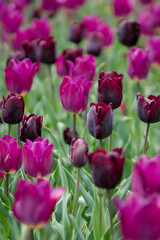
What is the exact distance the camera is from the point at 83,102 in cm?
170

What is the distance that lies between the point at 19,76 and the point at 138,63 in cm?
60

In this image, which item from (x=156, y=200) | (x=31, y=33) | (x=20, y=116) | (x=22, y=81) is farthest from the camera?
(x=31, y=33)

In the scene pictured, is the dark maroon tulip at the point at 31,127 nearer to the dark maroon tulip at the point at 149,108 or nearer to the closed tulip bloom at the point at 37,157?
the closed tulip bloom at the point at 37,157

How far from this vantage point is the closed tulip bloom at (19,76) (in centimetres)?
185

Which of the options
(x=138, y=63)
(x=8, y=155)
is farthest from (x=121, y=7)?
(x=8, y=155)

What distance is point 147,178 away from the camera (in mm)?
991

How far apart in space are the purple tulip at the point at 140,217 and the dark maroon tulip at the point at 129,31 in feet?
5.39

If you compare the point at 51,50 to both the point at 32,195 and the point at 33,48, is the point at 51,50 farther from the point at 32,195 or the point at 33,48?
the point at 32,195

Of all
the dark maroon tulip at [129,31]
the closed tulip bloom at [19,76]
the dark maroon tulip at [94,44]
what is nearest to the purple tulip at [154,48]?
the dark maroon tulip at [94,44]

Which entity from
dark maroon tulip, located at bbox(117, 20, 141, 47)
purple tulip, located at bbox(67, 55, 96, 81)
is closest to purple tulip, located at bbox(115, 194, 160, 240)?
purple tulip, located at bbox(67, 55, 96, 81)

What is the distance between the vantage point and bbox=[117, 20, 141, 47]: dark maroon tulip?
7.77 ft

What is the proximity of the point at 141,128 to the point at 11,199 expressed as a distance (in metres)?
1.03

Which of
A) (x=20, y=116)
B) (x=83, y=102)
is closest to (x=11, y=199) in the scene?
(x=20, y=116)

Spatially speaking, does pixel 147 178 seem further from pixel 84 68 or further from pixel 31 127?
pixel 84 68
